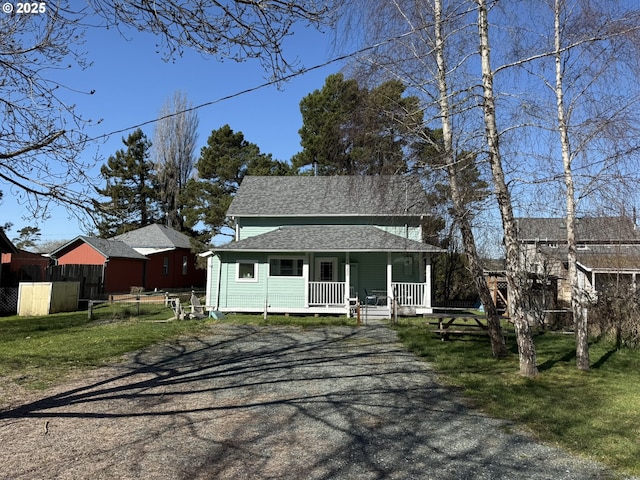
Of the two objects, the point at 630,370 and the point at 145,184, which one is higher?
the point at 145,184

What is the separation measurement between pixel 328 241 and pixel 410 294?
13.3ft

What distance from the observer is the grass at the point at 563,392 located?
5.11 m

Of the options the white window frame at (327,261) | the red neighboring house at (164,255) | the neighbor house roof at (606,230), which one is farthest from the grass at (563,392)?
the red neighboring house at (164,255)

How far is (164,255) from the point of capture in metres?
33.1

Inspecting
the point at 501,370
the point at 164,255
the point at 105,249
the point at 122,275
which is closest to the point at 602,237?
the point at 501,370

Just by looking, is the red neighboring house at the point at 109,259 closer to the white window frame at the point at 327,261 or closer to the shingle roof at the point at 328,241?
the shingle roof at the point at 328,241

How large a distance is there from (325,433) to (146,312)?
650 inches

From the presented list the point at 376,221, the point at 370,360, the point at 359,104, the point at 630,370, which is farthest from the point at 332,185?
the point at 630,370

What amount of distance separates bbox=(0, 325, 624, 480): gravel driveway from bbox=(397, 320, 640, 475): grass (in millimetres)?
404

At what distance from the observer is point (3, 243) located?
68.2ft

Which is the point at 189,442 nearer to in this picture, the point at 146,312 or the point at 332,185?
the point at 146,312

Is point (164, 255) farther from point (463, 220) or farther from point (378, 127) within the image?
point (463, 220)

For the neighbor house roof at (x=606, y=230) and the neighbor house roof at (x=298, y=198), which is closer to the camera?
the neighbor house roof at (x=606, y=230)

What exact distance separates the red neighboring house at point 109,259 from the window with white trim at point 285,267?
1192 centimetres
